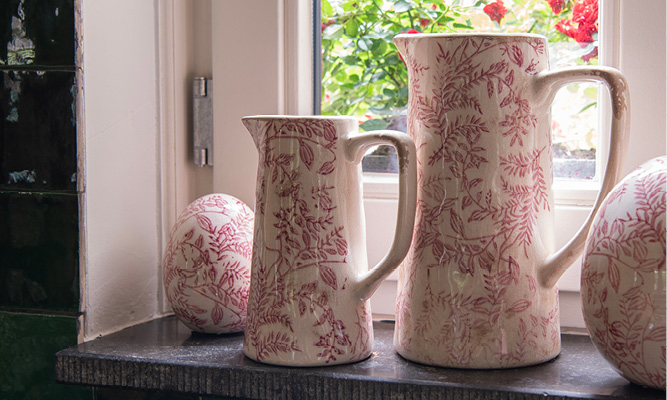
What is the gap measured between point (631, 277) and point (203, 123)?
1.77 ft

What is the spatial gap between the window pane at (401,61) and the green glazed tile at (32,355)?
15.3 inches

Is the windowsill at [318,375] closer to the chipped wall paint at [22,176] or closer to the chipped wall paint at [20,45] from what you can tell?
the chipped wall paint at [22,176]

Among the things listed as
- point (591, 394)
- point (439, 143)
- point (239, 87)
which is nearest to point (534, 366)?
point (591, 394)

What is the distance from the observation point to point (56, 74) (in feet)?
2.52

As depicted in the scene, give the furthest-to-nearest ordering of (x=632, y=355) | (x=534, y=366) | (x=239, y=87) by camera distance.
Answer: (x=239, y=87) < (x=534, y=366) < (x=632, y=355)

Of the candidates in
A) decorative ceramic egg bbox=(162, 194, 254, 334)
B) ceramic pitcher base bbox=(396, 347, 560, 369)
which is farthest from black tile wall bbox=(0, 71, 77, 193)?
ceramic pitcher base bbox=(396, 347, 560, 369)

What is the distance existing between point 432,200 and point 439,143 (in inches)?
2.0

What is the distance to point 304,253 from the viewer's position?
0.68 metres

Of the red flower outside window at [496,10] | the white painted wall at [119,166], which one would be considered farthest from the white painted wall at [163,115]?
the red flower outside window at [496,10]

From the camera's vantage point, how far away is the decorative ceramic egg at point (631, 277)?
1.85 ft

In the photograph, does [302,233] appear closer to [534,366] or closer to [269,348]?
[269,348]

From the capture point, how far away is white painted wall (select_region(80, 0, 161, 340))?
2.58 ft

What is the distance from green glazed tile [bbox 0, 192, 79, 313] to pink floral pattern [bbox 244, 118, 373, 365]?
0.73 feet

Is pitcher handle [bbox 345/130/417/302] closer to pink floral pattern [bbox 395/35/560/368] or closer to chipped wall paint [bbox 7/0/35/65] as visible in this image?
pink floral pattern [bbox 395/35/560/368]
